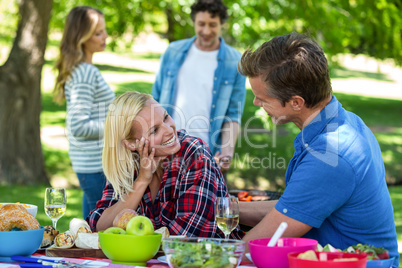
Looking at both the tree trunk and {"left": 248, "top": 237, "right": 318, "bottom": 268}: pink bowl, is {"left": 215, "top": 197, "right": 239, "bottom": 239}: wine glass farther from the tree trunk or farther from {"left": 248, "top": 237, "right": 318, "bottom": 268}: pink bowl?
the tree trunk

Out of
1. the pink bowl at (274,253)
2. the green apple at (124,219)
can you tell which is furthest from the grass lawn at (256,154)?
the pink bowl at (274,253)

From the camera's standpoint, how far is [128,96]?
299cm

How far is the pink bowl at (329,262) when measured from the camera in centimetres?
175

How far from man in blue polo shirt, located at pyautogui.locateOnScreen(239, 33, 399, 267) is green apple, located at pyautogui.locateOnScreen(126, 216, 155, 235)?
1.43ft

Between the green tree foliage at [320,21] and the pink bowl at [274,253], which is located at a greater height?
the green tree foliage at [320,21]

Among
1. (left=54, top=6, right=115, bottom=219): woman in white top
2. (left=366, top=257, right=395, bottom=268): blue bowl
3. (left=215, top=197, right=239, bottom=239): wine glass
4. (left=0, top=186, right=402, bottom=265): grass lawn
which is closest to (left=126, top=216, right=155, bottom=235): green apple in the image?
(left=215, top=197, right=239, bottom=239): wine glass

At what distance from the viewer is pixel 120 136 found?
9.73 ft

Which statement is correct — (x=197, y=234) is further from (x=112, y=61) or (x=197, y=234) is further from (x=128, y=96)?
(x=112, y=61)

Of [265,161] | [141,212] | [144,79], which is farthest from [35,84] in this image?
[144,79]

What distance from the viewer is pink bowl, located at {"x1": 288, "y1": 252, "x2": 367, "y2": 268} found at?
1.75 m

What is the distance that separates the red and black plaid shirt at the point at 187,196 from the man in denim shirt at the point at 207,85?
1821 mm

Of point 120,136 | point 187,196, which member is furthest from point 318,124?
point 120,136

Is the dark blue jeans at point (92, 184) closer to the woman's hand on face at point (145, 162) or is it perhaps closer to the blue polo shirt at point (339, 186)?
the woman's hand on face at point (145, 162)

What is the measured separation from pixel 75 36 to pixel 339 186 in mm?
2944
